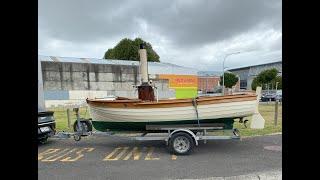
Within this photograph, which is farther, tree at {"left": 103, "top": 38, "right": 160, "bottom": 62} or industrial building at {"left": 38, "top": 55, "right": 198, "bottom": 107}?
tree at {"left": 103, "top": 38, "right": 160, "bottom": 62}

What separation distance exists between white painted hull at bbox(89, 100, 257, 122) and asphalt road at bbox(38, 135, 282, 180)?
0.94m

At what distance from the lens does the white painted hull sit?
8.52 m

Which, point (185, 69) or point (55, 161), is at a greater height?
point (185, 69)

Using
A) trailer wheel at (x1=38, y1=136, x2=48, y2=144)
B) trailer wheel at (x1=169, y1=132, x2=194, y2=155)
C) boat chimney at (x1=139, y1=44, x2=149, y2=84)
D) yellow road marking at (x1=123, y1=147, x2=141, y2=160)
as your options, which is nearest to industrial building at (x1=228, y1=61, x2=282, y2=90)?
boat chimney at (x1=139, y1=44, x2=149, y2=84)

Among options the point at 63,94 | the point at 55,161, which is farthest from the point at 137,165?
the point at 63,94

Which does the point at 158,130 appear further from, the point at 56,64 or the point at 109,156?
the point at 56,64

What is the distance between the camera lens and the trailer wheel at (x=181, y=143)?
8.37m

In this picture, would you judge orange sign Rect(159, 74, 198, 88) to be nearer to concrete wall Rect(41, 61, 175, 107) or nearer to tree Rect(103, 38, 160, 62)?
concrete wall Rect(41, 61, 175, 107)

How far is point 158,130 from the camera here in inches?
354

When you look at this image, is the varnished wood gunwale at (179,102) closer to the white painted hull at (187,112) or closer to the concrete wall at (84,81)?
the white painted hull at (187,112)

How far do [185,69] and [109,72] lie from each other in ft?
48.2

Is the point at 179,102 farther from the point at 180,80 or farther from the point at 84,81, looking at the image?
the point at 180,80

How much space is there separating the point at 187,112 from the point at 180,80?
135 feet
